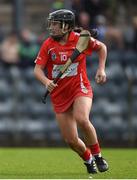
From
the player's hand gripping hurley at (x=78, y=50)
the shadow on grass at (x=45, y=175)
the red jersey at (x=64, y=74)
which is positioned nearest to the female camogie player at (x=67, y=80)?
the red jersey at (x=64, y=74)

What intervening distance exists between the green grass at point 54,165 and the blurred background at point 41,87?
4.43 ft

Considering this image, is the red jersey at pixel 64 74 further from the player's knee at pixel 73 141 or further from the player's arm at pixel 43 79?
the player's knee at pixel 73 141

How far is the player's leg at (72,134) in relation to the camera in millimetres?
12867

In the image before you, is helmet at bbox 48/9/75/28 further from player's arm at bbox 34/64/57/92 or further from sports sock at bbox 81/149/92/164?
sports sock at bbox 81/149/92/164

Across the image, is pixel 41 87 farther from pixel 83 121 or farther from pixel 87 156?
pixel 83 121

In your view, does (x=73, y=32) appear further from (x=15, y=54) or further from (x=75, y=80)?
(x=15, y=54)

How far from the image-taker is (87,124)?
12.6m

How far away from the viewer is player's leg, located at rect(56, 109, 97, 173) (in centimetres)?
1287

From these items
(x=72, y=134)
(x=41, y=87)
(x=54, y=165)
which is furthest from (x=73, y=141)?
(x=41, y=87)

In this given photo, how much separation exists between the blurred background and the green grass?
4.43ft

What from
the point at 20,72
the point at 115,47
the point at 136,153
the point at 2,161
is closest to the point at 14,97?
the point at 20,72

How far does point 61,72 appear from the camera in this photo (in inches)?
500

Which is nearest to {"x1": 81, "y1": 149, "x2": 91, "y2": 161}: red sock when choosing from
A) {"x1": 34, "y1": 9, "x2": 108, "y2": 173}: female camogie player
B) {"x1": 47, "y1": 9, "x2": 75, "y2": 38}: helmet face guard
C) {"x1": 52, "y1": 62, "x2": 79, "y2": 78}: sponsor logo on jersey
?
{"x1": 34, "y1": 9, "x2": 108, "y2": 173}: female camogie player

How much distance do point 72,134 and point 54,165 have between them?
76.2 inches
